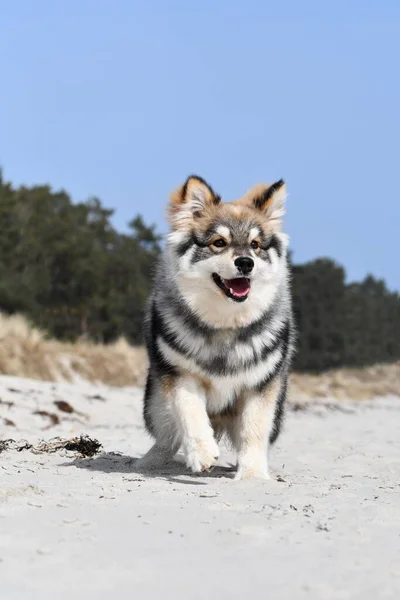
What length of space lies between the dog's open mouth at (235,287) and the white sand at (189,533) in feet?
4.30

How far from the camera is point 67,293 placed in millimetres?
40906

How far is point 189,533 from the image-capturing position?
12.7 ft

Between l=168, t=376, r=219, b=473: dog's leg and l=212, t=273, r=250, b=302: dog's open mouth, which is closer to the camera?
l=168, t=376, r=219, b=473: dog's leg

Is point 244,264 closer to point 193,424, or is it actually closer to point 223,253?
point 223,253

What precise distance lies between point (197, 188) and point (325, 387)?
1893 cm

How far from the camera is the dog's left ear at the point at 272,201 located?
660cm

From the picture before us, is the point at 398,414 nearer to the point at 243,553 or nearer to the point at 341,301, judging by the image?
the point at 243,553

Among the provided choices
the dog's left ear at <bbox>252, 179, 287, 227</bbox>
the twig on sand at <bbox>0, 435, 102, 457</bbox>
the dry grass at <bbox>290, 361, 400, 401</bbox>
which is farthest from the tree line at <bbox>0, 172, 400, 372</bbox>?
the dog's left ear at <bbox>252, 179, 287, 227</bbox>

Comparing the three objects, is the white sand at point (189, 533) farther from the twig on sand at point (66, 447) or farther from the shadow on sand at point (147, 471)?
the twig on sand at point (66, 447)

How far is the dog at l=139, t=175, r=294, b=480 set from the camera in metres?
5.99

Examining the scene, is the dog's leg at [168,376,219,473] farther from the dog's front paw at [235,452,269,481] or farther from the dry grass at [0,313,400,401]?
the dry grass at [0,313,400,401]

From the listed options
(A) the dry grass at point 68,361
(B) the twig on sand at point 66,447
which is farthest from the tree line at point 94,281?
(B) the twig on sand at point 66,447

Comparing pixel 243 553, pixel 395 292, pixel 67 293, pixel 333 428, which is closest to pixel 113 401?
pixel 333 428

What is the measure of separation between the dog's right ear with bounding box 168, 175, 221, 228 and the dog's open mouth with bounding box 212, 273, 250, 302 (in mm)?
626
